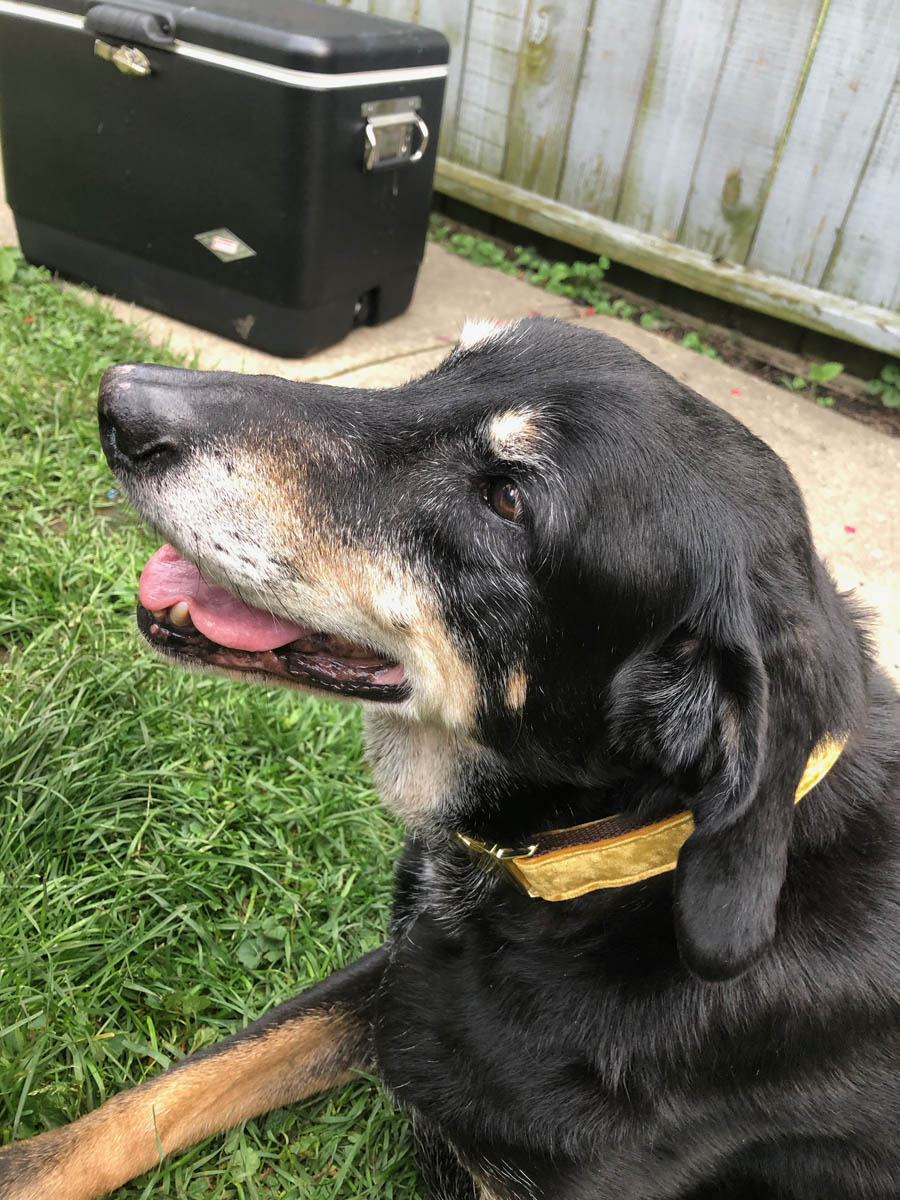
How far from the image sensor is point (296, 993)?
7.86ft

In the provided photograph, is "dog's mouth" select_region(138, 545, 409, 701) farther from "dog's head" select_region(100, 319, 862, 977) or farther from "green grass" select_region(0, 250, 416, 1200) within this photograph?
"green grass" select_region(0, 250, 416, 1200)

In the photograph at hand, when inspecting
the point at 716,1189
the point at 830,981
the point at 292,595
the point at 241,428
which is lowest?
the point at 716,1189

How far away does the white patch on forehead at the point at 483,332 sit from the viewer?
2.16 meters

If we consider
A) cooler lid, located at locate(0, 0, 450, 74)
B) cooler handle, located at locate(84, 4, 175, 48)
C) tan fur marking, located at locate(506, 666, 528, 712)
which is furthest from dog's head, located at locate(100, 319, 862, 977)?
cooler handle, located at locate(84, 4, 175, 48)

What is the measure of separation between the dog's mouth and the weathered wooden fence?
406 centimetres

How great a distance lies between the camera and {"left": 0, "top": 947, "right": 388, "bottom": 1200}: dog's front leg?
1928mm

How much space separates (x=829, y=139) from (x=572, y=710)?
170 inches

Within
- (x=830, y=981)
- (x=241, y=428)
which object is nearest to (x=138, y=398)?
(x=241, y=428)

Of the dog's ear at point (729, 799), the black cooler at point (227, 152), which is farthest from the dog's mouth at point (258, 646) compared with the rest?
the black cooler at point (227, 152)

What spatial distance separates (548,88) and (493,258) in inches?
41.2

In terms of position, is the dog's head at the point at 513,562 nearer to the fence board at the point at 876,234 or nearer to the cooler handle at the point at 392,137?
the cooler handle at the point at 392,137

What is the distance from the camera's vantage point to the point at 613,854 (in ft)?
5.58

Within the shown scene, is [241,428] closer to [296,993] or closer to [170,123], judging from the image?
[296,993]

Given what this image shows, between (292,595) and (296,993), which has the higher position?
(292,595)
